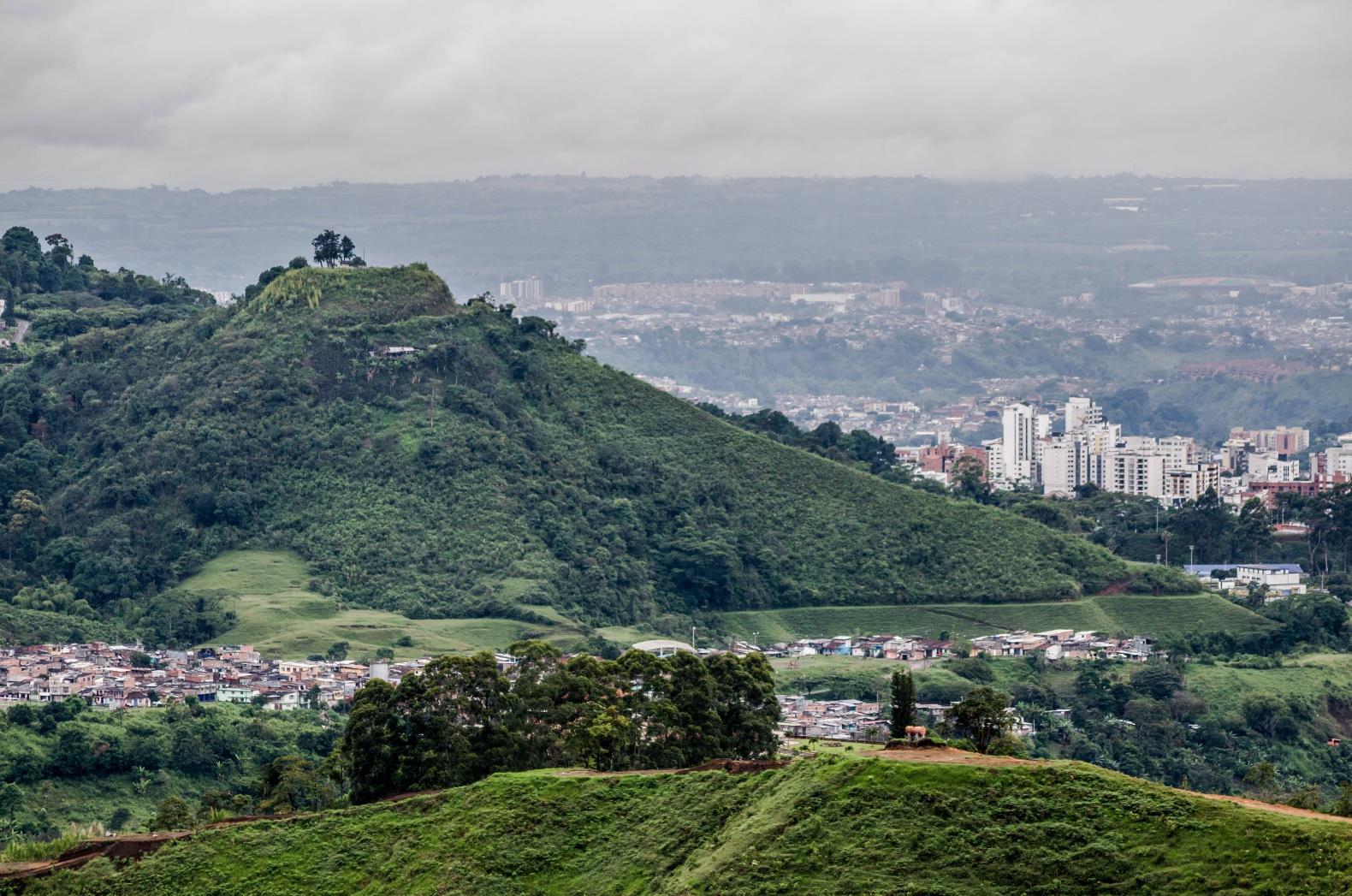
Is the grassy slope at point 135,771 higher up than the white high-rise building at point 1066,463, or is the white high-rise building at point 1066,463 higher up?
the grassy slope at point 135,771

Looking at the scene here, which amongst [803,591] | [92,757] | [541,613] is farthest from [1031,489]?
[92,757]

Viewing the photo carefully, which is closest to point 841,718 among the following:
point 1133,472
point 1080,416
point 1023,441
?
point 1133,472

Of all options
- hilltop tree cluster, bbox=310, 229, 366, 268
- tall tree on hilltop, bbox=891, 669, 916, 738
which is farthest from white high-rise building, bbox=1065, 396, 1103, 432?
tall tree on hilltop, bbox=891, 669, 916, 738

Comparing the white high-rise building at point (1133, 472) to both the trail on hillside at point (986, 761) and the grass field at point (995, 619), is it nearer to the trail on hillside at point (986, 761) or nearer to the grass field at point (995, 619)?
the grass field at point (995, 619)

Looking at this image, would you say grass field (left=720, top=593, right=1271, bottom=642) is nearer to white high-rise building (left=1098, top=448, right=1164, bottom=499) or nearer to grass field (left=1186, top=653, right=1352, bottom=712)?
grass field (left=1186, top=653, right=1352, bottom=712)

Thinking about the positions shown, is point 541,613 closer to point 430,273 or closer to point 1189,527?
point 430,273

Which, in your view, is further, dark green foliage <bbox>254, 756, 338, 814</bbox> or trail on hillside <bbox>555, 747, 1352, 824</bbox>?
dark green foliage <bbox>254, 756, 338, 814</bbox>

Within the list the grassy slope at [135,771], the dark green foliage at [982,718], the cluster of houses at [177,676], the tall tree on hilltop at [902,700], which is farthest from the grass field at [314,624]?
the tall tree on hilltop at [902,700]
